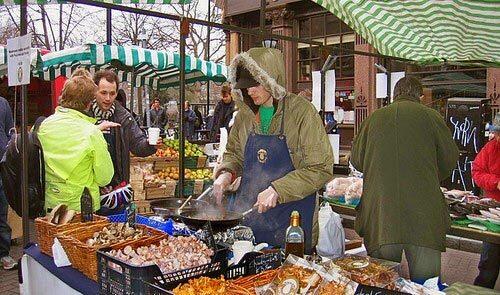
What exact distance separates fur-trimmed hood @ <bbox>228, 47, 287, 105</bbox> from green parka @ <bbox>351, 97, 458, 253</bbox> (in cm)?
96

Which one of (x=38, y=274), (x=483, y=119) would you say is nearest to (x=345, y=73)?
(x=483, y=119)

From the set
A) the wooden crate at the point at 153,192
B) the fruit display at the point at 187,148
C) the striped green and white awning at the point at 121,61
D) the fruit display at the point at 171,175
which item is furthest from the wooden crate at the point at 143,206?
the striped green and white awning at the point at 121,61

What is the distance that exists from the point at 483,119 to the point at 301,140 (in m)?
6.73

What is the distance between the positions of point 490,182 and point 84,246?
3.93 metres

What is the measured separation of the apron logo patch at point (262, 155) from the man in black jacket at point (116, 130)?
1.52m

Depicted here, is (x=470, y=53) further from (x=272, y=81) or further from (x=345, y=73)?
(x=345, y=73)

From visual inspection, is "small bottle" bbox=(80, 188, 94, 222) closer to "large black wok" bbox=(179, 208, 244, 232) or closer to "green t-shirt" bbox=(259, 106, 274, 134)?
"large black wok" bbox=(179, 208, 244, 232)

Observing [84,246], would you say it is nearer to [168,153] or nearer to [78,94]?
[78,94]

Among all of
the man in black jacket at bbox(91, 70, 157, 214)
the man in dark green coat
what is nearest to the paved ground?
the man in dark green coat

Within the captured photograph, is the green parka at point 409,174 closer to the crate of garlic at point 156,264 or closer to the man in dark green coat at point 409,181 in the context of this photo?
the man in dark green coat at point 409,181

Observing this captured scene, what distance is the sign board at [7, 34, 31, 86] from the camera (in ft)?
10.2

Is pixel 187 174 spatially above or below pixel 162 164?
below

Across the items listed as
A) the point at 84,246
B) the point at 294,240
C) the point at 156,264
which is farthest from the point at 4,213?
the point at 294,240

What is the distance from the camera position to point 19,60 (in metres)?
3.21
